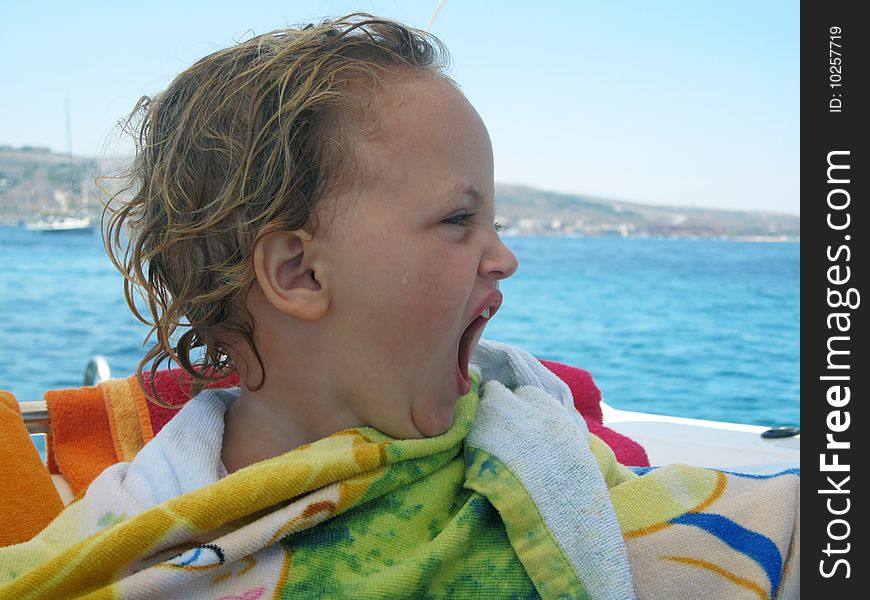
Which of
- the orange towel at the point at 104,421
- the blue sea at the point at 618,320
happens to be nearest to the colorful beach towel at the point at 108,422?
the orange towel at the point at 104,421

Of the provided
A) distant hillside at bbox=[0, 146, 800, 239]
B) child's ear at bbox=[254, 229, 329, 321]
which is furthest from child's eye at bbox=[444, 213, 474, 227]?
distant hillside at bbox=[0, 146, 800, 239]

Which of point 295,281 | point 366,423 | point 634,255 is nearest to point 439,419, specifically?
point 366,423

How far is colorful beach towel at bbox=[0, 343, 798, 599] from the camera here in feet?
2.39

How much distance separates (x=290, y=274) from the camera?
819 mm

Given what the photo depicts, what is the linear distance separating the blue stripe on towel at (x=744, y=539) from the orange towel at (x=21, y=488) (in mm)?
794

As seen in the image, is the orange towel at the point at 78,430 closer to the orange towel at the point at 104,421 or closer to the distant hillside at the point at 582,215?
the orange towel at the point at 104,421

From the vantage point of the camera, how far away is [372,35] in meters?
0.88

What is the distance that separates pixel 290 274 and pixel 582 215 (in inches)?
1018

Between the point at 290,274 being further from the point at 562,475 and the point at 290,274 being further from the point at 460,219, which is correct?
the point at 562,475

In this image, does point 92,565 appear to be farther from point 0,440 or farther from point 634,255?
point 634,255

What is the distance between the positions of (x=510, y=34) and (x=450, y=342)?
26966 mm

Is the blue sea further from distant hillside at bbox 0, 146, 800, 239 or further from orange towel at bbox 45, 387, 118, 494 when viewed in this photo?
orange towel at bbox 45, 387, 118, 494

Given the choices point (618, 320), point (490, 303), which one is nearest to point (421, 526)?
point (490, 303)

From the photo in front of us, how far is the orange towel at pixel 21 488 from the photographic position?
110 centimetres
